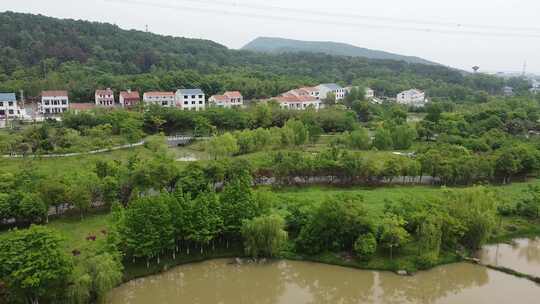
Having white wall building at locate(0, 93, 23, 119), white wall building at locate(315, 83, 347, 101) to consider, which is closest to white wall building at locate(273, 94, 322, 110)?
white wall building at locate(315, 83, 347, 101)

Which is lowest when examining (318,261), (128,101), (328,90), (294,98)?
(318,261)

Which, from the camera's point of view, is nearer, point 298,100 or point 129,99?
point 129,99

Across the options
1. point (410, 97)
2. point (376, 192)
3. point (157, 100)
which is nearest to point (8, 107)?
point (157, 100)

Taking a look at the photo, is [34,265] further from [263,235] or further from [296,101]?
[296,101]

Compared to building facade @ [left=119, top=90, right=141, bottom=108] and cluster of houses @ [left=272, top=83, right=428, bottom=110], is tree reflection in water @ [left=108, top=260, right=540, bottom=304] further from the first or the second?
building facade @ [left=119, top=90, right=141, bottom=108]

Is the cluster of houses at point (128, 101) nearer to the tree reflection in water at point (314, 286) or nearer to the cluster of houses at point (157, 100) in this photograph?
the cluster of houses at point (157, 100)

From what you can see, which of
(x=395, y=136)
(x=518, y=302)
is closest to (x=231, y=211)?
(x=518, y=302)
